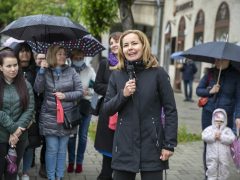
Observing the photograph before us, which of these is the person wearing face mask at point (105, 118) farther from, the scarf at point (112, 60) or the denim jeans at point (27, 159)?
the denim jeans at point (27, 159)

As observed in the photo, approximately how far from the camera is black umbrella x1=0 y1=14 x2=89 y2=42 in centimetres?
542

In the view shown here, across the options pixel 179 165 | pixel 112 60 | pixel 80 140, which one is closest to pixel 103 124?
pixel 112 60

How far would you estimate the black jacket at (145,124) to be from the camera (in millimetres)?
3844

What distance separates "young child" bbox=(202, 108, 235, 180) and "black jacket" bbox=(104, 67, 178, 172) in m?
1.98

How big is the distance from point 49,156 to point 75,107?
67 cm

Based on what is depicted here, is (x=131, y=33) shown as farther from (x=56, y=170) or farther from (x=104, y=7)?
(x=104, y=7)

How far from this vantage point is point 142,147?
3855 mm

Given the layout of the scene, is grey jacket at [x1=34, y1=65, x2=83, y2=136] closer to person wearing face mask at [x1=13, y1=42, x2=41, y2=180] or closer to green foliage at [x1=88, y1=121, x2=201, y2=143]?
person wearing face mask at [x1=13, y1=42, x2=41, y2=180]

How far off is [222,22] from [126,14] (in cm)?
972

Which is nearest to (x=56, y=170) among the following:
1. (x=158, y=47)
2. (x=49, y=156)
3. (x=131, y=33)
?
(x=49, y=156)

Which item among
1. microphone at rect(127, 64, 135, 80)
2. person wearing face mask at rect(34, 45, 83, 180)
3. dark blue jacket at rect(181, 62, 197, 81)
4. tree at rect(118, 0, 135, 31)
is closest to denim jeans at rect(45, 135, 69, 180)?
person wearing face mask at rect(34, 45, 83, 180)

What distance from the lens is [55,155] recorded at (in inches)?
211

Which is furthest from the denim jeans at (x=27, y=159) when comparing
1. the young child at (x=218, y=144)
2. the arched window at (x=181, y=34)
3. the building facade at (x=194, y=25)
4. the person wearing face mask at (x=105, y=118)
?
the arched window at (x=181, y=34)

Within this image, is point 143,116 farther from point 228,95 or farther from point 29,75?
point 228,95
